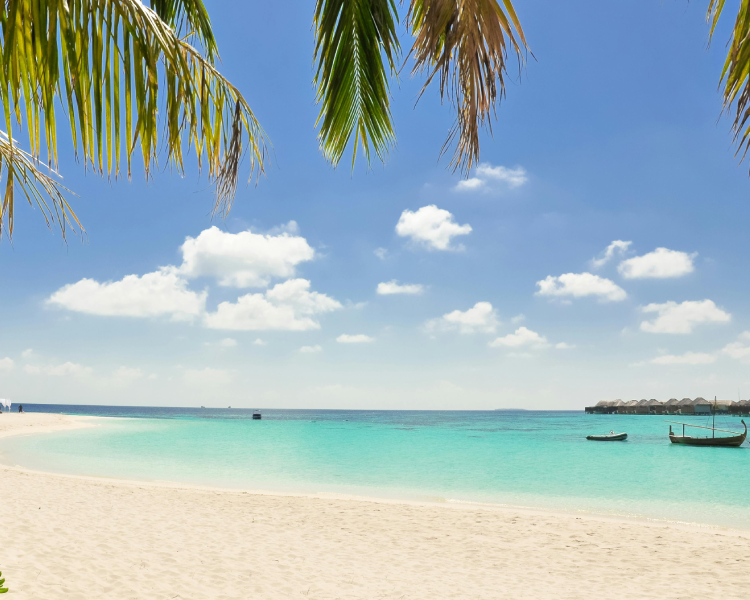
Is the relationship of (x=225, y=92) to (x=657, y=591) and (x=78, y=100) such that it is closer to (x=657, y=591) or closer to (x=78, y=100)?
(x=78, y=100)

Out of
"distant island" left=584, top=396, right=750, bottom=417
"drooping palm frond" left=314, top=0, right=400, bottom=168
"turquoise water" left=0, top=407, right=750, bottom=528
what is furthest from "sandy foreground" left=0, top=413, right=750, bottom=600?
"distant island" left=584, top=396, right=750, bottom=417

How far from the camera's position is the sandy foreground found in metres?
5.93

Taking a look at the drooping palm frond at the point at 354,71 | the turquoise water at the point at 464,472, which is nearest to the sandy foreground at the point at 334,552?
the turquoise water at the point at 464,472

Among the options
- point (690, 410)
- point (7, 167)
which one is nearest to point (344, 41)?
point (7, 167)

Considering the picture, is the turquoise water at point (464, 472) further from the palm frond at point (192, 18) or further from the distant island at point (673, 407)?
the distant island at point (673, 407)

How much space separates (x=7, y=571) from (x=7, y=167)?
5472mm

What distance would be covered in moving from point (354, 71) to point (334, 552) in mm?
7295

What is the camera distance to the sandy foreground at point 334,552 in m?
5.93

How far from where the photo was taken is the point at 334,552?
7.60 meters

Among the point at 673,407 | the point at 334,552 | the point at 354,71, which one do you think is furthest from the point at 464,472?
the point at 673,407

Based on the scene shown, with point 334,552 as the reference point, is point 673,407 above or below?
below

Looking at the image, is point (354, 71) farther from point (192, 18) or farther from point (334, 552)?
point (334, 552)

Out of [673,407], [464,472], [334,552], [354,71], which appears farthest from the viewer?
[673,407]

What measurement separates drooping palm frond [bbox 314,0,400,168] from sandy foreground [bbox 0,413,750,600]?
5350 millimetres
